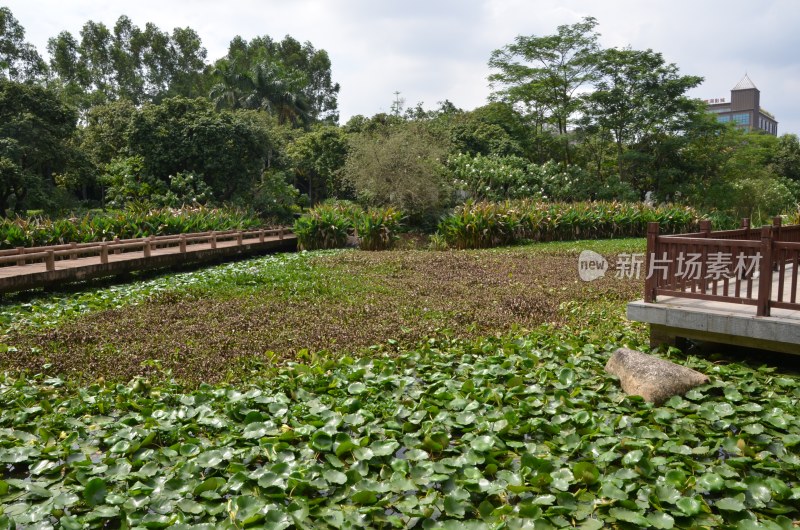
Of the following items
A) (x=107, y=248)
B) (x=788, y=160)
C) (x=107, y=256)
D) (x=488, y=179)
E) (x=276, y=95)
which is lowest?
(x=107, y=256)

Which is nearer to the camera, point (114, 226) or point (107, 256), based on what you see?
point (107, 256)

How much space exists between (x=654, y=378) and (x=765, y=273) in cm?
147

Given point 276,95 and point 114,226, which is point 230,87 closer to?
point 276,95

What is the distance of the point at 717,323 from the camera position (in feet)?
17.7

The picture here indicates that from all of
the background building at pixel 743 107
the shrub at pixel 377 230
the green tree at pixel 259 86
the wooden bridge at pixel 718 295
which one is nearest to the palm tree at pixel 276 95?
the green tree at pixel 259 86

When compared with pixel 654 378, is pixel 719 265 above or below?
above

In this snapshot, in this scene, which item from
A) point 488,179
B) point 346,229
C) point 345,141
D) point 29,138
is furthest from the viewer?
point 345,141

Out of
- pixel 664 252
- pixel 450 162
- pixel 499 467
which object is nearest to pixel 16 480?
pixel 499 467

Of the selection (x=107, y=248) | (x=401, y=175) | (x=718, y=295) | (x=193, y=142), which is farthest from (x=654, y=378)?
(x=193, y=142)

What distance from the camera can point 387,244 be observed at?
17766 millimetres

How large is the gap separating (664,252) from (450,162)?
20.3 meters

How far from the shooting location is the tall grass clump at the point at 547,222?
1794cm

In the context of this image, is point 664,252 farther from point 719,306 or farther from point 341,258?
point 341,258

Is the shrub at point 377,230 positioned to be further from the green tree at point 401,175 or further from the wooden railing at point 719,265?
the wooden railing at point 719,265
